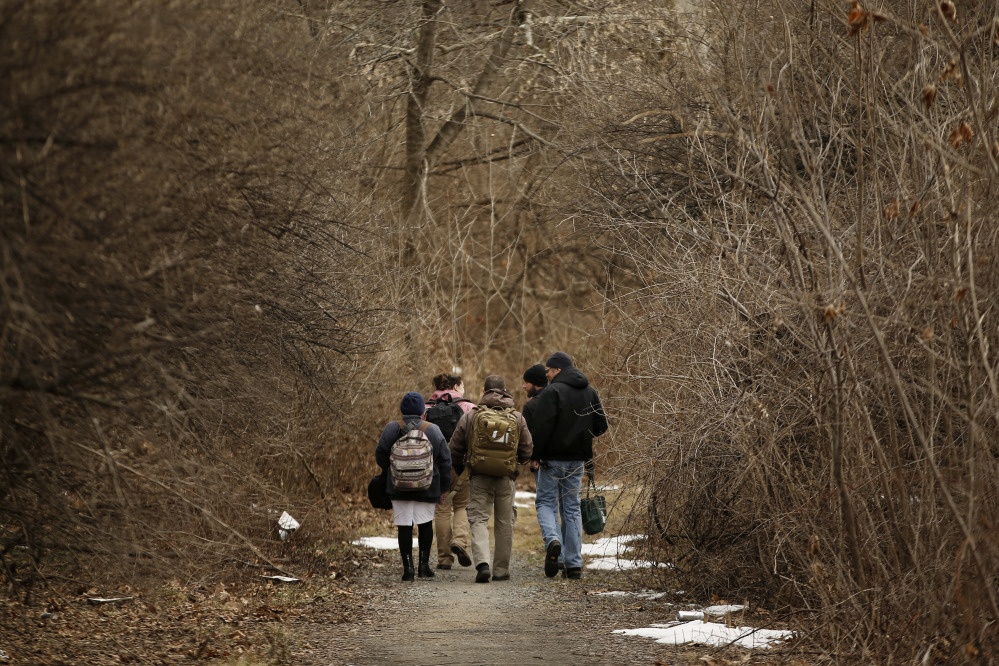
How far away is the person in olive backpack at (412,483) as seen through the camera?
1042 centimetres

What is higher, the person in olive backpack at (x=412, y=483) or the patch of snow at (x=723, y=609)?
the person in olive backpack at (x=412, y=483)

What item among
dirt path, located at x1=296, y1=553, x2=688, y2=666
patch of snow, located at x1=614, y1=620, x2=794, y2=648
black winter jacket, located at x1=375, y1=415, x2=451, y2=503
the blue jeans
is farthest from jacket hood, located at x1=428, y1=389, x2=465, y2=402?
patch of snow, located at x1=614, y1=620, x2=794, y2=648

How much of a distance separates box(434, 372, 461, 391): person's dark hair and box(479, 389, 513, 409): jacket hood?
108 centimetres

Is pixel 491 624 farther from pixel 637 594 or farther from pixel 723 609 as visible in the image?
pixel 637 594

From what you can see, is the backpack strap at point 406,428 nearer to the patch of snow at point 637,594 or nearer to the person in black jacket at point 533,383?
the person in black jacket at point 533,383

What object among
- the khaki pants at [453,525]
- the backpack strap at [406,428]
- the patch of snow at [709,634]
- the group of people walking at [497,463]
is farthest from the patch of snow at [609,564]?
the patch of snow at [709,634]

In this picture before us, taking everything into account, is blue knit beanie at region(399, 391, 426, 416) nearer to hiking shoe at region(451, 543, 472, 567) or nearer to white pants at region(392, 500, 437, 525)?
white pants at region(392, 500, 437, 525)

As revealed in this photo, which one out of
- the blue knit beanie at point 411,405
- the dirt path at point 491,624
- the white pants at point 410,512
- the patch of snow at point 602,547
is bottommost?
the patch of snow at point 602,547

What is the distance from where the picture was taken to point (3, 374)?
167 inches

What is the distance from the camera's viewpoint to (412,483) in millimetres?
10328

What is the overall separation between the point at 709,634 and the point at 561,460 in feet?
11.9

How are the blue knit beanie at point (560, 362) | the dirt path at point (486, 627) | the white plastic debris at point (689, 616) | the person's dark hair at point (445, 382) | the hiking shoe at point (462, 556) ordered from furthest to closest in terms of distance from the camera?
the person's dark hair at point (445, 382) < the hiking shoe at point (462, 556) < the blue knit beanie at point (560, 362) < the white plastic debris at point (689, 616) < the dirt path at point (486, 627)

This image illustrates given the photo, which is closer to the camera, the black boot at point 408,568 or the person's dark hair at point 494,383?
the black boot at point 408,568

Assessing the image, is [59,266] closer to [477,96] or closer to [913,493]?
[913,493]
